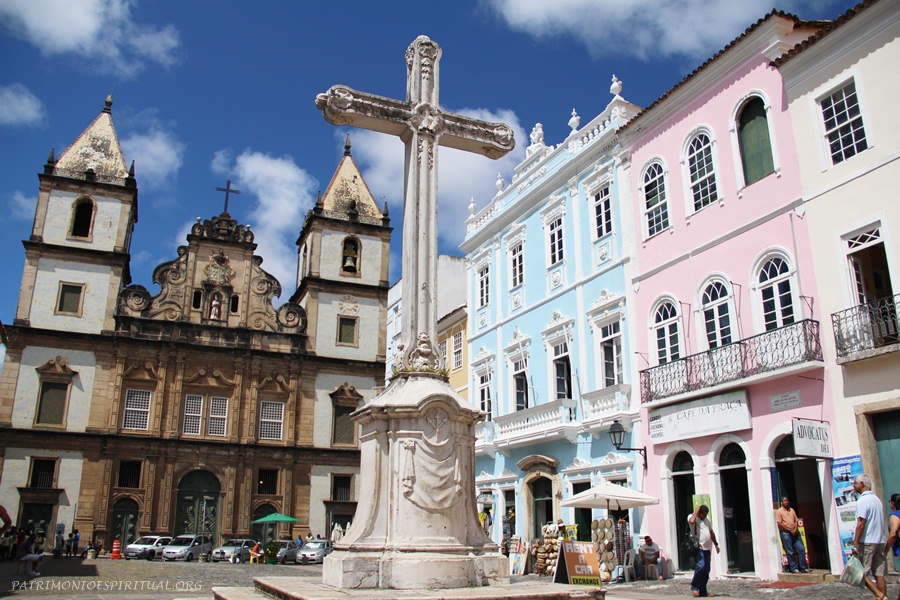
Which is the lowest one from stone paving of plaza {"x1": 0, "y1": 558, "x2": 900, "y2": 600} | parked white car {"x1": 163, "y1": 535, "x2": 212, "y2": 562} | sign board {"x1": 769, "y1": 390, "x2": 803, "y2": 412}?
stone paving of plaza {"x1": 0, "y1": 558, "x2": 900, "y2": 600}

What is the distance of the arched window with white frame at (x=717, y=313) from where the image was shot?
1639 cm

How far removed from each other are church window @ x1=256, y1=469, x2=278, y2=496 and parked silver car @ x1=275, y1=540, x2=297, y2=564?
482 centimetres

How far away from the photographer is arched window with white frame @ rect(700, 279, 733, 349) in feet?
53.8

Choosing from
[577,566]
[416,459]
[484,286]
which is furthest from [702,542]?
[484,286]

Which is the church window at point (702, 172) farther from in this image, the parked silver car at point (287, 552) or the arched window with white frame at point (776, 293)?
the parked silver car at point (287, 552)

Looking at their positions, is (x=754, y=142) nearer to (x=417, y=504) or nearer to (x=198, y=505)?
(x=417, y=504)

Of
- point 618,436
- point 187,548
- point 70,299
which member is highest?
point 70,299

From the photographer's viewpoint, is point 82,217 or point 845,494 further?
point 82,217

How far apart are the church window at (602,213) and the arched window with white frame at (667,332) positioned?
304cm

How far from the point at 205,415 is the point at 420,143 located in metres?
27.7

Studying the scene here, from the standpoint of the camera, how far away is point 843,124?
47.2 ft

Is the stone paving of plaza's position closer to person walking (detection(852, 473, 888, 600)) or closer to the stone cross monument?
the stone cross monument

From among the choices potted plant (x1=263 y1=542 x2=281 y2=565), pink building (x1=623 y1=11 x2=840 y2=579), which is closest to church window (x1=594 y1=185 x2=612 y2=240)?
pink building (x1=623 y1=11 x2=840 y2=579)

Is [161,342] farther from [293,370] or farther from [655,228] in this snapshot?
[655,228]
